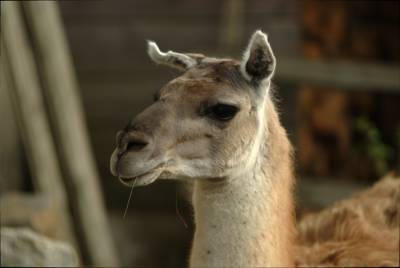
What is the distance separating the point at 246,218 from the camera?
4.43 metres

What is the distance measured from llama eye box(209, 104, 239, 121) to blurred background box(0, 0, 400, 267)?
283 centimetres

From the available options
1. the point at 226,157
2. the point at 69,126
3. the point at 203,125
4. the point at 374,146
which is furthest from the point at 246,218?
the point at 374,146

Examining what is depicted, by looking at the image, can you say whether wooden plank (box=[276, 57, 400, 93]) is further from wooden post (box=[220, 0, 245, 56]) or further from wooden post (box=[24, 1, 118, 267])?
wooden post (box=[220, 0, 245, 56])

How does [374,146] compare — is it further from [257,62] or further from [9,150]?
[257,62]

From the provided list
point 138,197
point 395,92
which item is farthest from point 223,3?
point 395,92

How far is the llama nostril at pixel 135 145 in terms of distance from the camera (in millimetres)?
4113

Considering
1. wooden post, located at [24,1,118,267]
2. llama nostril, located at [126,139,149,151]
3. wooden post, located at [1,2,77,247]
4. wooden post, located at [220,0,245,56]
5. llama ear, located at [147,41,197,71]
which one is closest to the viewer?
llama nostril, located at [126,139,149,151]

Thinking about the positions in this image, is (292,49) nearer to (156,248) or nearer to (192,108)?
(156,248)

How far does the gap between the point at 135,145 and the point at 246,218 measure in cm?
67

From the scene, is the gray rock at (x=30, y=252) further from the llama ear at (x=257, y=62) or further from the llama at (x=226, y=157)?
the llama ear at (x=257, y=62)

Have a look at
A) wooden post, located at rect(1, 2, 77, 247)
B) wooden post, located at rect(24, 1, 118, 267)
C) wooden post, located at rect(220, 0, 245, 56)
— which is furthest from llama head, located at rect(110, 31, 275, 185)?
wooden post, located at rect(220, 0, 245, 56)

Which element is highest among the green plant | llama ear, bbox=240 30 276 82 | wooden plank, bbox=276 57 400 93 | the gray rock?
llama ear, bbox=240 30 276 82

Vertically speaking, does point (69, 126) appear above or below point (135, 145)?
below

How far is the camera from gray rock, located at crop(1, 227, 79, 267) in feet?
14.8
